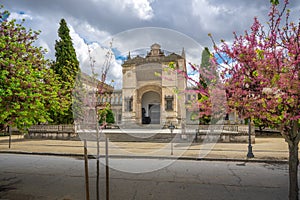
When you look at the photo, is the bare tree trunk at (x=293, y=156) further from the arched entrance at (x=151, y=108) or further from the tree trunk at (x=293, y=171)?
the arched entrance at (x=151, y=108)

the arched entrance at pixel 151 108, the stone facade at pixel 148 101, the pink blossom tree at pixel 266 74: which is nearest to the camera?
the pink blossom tree at pixel 266 74

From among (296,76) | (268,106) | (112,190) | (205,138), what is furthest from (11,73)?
(205,138)

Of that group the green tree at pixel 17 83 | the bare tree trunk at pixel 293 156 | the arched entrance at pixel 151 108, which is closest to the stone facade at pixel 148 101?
the arched entrance at pixel 151 108

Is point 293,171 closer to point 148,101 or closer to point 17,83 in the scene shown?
point 17,83

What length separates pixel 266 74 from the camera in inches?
138

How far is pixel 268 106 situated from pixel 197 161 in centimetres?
686

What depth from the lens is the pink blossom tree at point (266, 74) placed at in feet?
11.0

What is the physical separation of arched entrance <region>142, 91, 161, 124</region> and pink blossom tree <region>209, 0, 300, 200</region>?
2613 centimetres

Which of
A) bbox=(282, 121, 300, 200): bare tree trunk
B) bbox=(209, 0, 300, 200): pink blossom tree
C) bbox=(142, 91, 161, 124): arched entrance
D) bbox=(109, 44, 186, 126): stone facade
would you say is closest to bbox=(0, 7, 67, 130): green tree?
bbox=(209, 0, 300, 200): pink blossom tree

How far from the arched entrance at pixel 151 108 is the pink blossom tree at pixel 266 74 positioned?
85.7ft

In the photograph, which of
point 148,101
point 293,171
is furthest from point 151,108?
point 293,171

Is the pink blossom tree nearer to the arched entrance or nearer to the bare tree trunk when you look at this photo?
the bare tree trunk

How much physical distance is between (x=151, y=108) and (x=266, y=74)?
2696cm

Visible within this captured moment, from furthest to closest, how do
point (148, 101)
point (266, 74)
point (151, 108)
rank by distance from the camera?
point (148, 101), point (151, 108), point (266, 74)
